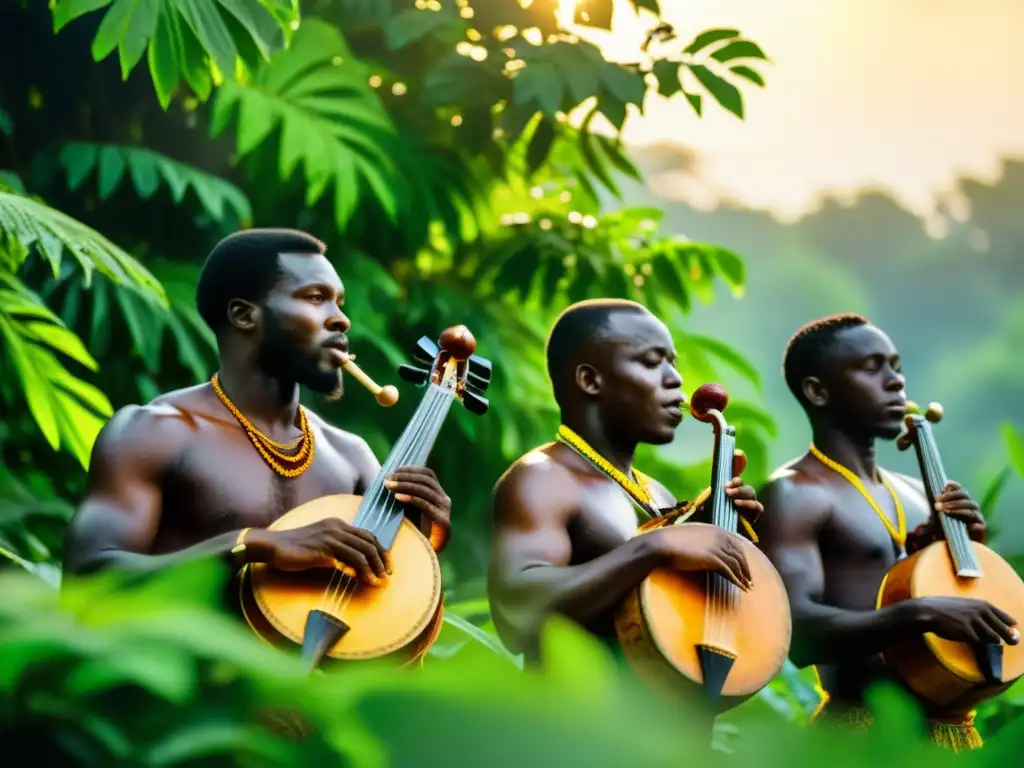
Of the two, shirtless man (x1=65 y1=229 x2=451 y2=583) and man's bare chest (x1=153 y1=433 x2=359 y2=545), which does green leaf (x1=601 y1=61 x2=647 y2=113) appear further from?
man's bare chest (x1=153 y1=433 x2=359 y2=545)

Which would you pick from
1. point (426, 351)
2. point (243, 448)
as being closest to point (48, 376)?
point (243, 448)

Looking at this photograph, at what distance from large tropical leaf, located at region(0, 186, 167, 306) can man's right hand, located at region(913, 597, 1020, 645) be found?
2097 mm

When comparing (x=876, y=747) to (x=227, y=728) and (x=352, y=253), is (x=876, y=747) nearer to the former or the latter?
(x=227, y=728)

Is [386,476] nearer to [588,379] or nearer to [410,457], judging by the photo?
[410,457]

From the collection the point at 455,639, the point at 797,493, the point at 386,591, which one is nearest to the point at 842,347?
the point at 797,493

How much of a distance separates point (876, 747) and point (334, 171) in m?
4.80

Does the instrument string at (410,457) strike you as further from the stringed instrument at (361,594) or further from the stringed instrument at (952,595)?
the stringed instrument at (952,595)

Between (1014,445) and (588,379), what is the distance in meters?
1.91

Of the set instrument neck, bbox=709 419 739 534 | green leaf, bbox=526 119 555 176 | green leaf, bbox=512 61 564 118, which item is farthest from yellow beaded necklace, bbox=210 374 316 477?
green leaf, bbox=526 119 555 176

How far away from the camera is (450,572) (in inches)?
238

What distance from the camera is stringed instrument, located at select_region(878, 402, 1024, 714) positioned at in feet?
10.9

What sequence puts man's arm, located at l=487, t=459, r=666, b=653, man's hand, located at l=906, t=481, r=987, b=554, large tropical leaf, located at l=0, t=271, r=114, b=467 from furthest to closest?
large tropical leaf, located at l=0, t=271, r=114, b=467 < man's hand, located at l=906, t=481, r=987, b=554 < man's arm, located at l=487, t=459, r=666, b=653

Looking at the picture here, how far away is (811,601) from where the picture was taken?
3.51 metres

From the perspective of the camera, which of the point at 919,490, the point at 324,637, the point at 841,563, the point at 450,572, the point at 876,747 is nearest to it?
the point at 876,747
